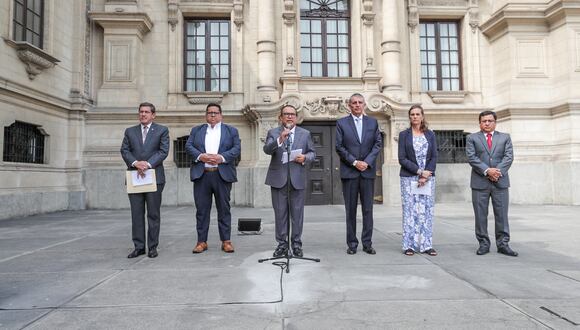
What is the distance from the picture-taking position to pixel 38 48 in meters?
11.2

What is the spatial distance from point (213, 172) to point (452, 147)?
38.4 ft

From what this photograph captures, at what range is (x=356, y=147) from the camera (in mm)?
5523

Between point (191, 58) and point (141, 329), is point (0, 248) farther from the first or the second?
point (191, 58)

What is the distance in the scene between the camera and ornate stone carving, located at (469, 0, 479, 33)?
15.2 m

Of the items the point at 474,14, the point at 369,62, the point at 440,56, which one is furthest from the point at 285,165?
the point at 474,14

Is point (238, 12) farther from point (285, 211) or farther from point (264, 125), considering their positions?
point (285, 211)

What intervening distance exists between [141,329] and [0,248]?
15.5 ft

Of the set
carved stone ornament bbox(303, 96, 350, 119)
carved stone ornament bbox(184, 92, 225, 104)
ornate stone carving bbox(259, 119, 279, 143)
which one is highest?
carved stone ornament bbox(184, 92, 225, 104)

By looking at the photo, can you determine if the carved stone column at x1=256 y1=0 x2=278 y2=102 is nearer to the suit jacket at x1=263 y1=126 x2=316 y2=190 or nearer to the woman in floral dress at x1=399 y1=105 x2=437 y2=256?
the suit jacket at x1=263 y1=126 x2=316 y2=190

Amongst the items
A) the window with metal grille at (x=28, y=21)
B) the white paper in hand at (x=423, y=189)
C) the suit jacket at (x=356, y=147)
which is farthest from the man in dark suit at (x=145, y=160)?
the window with metal grille at (x=28, y=21)

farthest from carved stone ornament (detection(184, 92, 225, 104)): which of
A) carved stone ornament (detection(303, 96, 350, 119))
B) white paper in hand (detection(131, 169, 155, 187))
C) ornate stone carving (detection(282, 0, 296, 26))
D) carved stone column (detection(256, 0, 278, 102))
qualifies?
white paper in hand (detection(131, 169, 155, 187))

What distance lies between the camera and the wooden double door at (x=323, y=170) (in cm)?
1404

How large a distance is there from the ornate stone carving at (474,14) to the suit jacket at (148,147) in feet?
46.5

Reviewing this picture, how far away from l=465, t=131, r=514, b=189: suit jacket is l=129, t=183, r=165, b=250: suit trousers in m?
4.55
